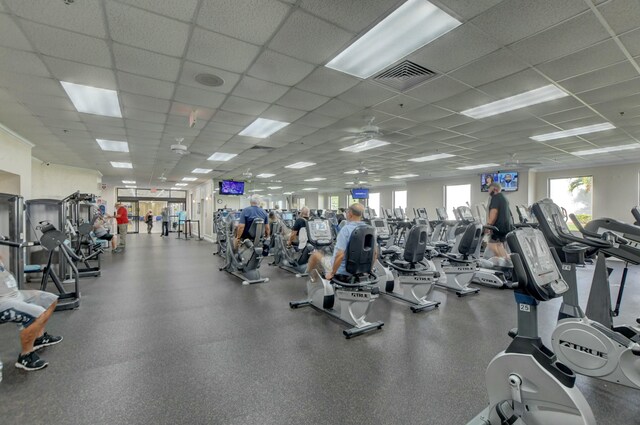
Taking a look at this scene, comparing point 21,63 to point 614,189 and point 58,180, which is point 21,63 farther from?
point 614,189

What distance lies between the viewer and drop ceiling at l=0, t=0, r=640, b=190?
2463 mm

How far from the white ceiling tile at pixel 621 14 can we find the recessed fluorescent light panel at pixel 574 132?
3.65m

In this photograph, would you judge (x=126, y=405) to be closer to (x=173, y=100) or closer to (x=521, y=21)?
(x=173, y=100)

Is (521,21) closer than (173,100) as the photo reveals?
Yes

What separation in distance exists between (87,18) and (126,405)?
122 inches

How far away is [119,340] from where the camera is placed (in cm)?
296

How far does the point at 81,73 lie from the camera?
136 inches

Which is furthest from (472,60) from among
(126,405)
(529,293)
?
(126,405)

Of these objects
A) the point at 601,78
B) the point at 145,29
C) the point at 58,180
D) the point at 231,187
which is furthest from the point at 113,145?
the point at 601,78

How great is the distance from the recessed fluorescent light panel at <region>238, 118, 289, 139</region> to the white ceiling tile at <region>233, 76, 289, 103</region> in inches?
40.8

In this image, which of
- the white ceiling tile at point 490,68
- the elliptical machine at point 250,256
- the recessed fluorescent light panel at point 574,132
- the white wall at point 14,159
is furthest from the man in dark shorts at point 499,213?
the white wall at point 14,159

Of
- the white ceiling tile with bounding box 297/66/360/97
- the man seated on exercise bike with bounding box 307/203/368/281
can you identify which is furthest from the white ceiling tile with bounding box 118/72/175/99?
the man seated on exercise bike with bounding box 307/203/368/281

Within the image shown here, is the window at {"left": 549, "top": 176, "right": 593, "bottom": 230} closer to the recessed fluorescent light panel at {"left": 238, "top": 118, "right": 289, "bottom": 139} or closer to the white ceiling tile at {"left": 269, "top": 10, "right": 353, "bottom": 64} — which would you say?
the recessed fluorescent light panel at {"left": 238, "top": 118, "right": 289, "bottom": 139}

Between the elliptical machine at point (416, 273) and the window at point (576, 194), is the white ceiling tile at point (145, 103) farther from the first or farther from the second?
the window at point (576, 194)
